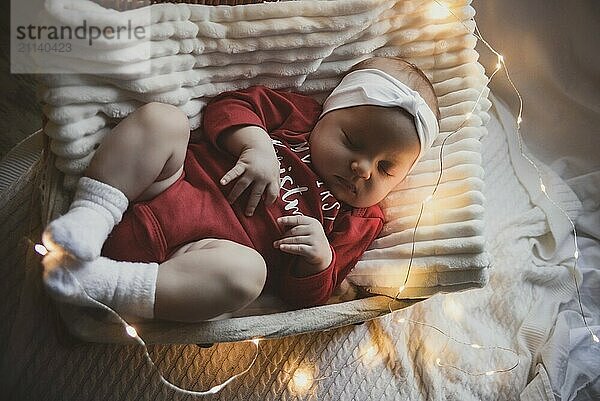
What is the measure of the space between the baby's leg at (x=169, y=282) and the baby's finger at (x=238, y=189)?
9cm

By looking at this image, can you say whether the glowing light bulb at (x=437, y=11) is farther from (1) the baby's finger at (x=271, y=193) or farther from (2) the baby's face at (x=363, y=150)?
(1) the baby's finger at (x=271, y=193)

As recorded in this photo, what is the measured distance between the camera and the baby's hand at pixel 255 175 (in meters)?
1.00

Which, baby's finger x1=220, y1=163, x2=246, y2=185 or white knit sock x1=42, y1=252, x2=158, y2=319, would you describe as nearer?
white knit sock x1=42, y1=252, x2=158, y2=319

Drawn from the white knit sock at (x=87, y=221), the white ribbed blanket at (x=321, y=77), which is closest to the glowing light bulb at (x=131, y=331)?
the white knit sock at (x=87, y=221)

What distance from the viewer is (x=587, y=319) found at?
1.35m

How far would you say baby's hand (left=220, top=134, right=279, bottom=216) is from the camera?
39.4 inches

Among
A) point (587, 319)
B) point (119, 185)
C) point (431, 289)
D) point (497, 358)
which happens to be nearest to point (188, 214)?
point (119, 185)

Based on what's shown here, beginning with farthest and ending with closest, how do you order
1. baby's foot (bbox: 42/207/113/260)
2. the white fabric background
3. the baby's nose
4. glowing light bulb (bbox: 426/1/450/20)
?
1. the white fabric background
2. glowing light bulb (bbox: 426/1/450/20)
3. the baby's nose
4. baby's foot (bbox: 42/207/113/260)

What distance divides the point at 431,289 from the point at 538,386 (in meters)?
0.33

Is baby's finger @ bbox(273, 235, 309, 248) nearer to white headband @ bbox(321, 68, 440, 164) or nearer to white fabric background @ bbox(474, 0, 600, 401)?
white headband @ bbox(321, 68, 440, 164)

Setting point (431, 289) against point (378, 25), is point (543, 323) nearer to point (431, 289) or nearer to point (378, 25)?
point (431, 289)

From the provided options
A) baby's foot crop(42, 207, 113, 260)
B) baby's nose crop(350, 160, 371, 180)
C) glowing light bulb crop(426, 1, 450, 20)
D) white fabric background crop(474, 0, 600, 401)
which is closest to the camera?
baby's foot crop(42, 207, 113, 260)

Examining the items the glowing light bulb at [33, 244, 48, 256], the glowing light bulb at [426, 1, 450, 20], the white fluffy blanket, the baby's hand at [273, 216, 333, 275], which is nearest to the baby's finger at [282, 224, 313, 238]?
the baby's hand at [273, 216, 333, 275]

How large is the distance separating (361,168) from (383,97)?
116 mm
